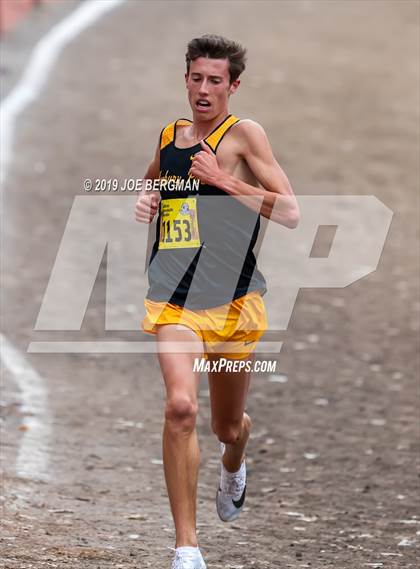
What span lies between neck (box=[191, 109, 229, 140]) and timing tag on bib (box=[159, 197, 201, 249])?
34 cm

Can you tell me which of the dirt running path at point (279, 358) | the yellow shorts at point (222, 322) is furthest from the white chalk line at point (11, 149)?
the yellow shorts at point (222, 322)

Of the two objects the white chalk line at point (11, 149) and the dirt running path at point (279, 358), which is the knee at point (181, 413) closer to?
the dirt running path at point (279, 358)

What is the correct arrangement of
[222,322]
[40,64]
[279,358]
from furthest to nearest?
[40,64] → [279,358] → [222,322]

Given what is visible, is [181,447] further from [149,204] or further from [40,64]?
[40,64]

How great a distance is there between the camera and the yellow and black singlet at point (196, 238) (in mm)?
6855

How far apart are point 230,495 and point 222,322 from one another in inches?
55.2

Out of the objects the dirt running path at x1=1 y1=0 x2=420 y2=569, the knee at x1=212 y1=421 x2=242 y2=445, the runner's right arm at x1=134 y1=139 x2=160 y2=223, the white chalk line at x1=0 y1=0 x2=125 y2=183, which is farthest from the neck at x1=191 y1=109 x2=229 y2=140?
the white chalk line at x1=0 y1=0 x2=125 y2=183

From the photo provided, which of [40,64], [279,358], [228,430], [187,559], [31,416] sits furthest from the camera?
[40,64]

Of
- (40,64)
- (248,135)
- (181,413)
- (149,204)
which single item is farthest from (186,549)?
(40,64)

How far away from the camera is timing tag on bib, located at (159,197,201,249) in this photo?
22.5ft

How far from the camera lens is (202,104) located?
686 cm

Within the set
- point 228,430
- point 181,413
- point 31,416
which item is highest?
point 181,413

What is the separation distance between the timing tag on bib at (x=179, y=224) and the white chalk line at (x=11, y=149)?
8.50 ft

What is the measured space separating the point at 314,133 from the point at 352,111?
1.51m
